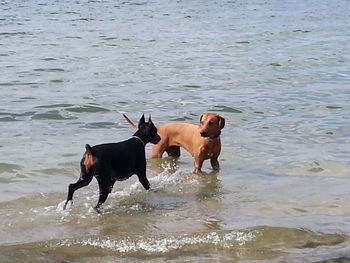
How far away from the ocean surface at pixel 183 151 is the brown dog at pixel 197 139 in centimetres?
15

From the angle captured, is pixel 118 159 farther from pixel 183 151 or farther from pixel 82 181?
pixel 183 151

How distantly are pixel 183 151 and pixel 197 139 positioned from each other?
1.20 meters

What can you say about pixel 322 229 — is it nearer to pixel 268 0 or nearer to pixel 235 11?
pixel 235 11

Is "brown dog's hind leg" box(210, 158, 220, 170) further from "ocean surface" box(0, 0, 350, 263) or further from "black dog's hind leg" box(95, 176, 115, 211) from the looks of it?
"black dog's hind leg" box(95, 176, 115, 211)

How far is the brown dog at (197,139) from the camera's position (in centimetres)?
788

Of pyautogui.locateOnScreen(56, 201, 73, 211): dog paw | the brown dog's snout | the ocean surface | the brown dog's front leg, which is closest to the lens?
the ocean surface

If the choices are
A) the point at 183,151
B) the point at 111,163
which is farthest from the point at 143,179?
the point at 183,151

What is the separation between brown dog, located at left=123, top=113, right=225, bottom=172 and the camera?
788 centimetres

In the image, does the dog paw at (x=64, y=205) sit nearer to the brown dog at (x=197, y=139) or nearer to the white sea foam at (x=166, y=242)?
the white sea foam at (x=166, y=242)

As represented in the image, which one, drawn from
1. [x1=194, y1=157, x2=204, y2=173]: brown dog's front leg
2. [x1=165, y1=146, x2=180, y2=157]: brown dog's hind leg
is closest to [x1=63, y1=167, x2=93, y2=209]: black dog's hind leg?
[x1=194, y1=157, x2=204, y2=173]: brown dog's front leg

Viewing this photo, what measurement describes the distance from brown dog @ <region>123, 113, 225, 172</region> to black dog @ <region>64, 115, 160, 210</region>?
482 mm

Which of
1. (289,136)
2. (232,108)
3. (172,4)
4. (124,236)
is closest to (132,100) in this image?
(232,108)

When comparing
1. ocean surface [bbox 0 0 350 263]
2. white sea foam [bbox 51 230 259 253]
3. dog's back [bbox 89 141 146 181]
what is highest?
dog's back [bbox 89 141 146 181]

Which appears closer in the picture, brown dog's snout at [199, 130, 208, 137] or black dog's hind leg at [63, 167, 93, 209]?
black dog's hind leg at [63, 167, 93, 209]
